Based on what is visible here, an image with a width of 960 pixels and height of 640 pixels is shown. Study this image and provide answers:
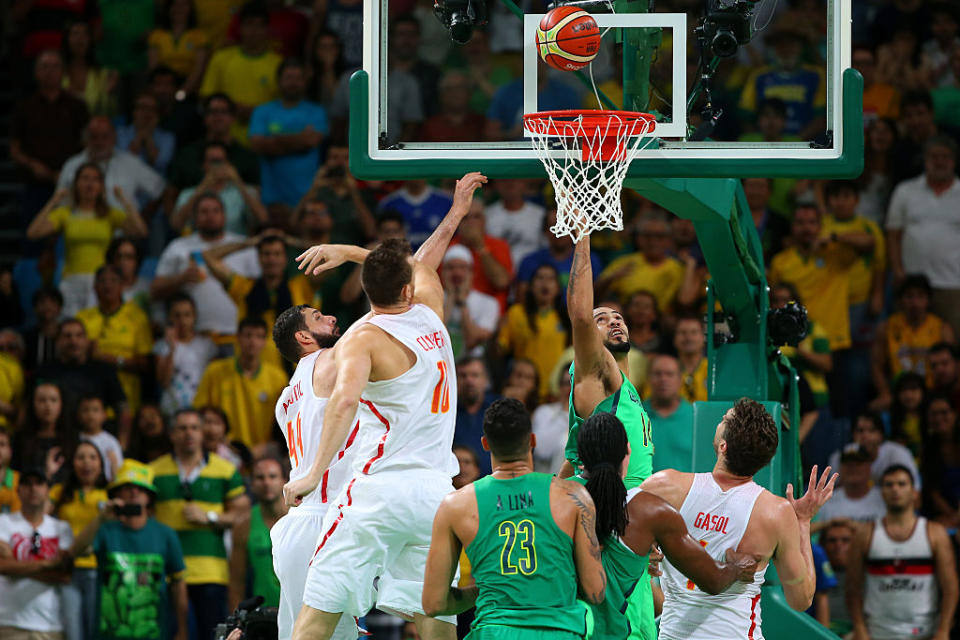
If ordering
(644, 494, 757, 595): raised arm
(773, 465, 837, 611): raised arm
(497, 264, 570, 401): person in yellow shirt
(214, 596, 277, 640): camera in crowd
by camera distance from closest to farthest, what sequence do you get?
(644, 494, 757, 595): raised arm, (773, 465, 837, 611): raised arm, (214, 596, 277, 640): camera in crowd, (497, 264, 570, 401): person in yellow shirt

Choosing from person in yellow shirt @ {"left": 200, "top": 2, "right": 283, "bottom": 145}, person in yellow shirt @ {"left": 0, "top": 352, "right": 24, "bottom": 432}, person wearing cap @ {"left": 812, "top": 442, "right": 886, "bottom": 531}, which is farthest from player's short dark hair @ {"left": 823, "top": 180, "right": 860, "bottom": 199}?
person in yellow shirt @ {"left": 0, "top": 352, "right": 24, "bottom": 432}

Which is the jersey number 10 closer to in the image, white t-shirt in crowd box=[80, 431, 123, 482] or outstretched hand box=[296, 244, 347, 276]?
outstretched hand box=[296, 244, 347, 276]

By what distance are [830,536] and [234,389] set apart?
5172 millimetres

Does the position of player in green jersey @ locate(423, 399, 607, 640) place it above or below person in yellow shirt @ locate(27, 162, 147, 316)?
below

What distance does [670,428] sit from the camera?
11.3 metres

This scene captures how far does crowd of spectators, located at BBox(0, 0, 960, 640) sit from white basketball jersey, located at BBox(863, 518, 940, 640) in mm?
453

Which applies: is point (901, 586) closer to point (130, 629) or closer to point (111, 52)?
point (130, 629)

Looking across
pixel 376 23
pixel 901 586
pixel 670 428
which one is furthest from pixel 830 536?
pixel 376 23

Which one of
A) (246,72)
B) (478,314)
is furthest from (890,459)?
(246,72)

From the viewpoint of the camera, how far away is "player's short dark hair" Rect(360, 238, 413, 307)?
7.52m

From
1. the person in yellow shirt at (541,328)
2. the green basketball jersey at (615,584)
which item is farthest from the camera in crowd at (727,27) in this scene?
the person in yellow shirt at (541,328)

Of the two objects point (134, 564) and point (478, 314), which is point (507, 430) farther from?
point (478, 314)

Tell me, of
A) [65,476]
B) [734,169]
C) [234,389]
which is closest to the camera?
[734,169]

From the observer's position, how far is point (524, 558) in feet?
21.1
